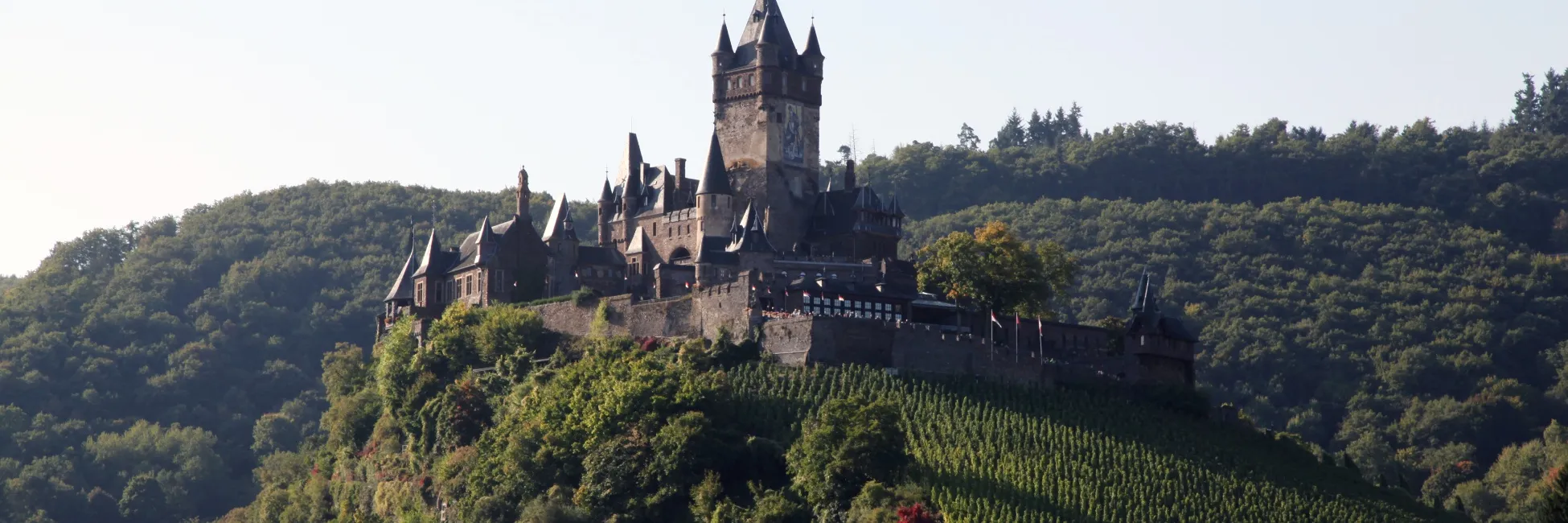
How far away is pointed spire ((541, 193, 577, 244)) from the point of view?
A: 305 feet

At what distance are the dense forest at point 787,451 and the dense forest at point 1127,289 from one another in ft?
46.2

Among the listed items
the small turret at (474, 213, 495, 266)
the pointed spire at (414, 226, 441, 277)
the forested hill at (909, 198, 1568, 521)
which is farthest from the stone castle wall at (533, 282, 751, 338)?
the forested hill at (909, 198, 1568, 521)

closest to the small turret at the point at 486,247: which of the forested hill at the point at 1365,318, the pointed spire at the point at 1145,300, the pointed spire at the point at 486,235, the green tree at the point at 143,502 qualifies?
the pointed spire at the point at 486,235

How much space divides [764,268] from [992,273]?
8189mm

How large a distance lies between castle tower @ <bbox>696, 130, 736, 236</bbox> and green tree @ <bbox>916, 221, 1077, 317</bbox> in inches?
315

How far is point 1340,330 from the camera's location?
12688 cm

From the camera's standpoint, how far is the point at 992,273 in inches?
3366

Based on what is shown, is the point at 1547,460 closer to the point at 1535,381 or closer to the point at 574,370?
the point at 1535,381

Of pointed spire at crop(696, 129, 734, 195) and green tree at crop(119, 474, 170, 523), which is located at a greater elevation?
pointed spire at crop(696, 129, 734, 195)

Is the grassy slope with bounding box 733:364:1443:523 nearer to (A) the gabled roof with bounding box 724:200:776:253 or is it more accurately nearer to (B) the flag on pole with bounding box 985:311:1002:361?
(B) the flag on pole with bounding box 985:311:1002:361

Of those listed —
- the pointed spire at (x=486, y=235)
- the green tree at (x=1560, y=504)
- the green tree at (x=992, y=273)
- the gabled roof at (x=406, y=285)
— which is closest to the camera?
the green tree at (x=1560, y=504)

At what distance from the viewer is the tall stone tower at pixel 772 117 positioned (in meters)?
94.1

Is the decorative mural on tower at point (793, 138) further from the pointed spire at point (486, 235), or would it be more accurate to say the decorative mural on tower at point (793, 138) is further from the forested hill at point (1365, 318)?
the forested hill at point (1365, 318)


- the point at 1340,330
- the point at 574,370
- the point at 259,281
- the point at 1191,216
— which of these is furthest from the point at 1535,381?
the point at 259,281
